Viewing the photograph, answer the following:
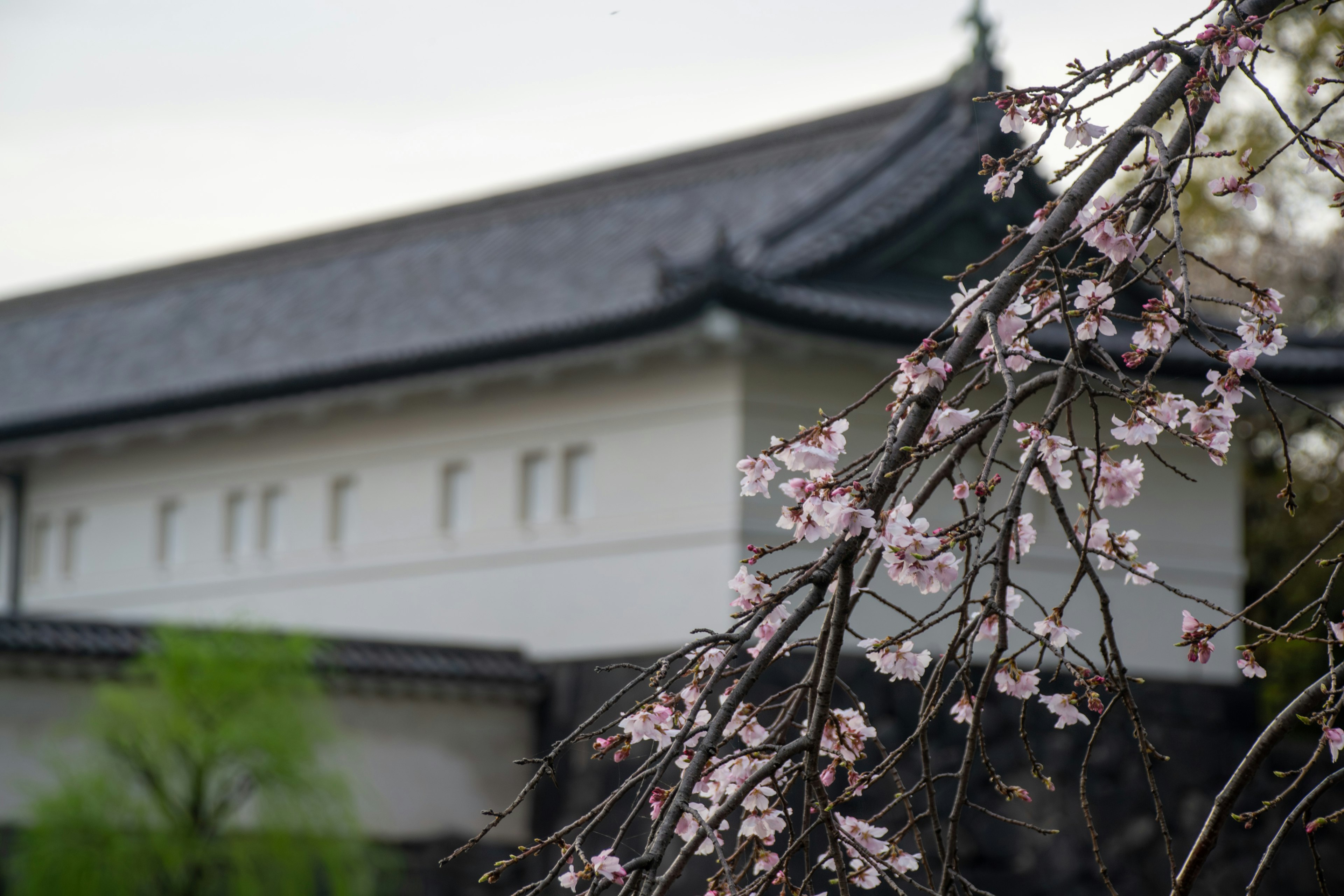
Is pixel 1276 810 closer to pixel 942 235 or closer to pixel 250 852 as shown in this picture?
pixel 942 235

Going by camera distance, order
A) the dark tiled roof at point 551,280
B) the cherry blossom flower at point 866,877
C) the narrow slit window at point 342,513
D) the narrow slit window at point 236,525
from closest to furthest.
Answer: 1. the cherry blossom flower at point 866,877
2. the dark tiled roof at point 551,280
3. the narrow slit window at point 342,513
4. the narrow slit window at point 236,525

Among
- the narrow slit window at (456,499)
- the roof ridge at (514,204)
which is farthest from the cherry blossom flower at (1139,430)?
the roof ridge at (514,204)

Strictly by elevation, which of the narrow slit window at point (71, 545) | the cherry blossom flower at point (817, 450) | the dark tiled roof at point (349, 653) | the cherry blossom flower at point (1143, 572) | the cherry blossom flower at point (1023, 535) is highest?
the cherry blossom flower at point (817, 450)

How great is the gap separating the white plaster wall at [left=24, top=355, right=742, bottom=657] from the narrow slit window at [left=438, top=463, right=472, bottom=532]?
0.05 metres

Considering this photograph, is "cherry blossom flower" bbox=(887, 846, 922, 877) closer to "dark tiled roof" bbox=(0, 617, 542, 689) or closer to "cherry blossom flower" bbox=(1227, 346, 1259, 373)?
"cherry blossom flower" bbox=(1227, 346, 1259, 373)

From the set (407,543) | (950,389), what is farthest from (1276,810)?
(407,543)

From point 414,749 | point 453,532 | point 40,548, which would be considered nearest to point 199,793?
point 414,749

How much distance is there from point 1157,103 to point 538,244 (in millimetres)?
11000

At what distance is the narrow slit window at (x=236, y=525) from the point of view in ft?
41.1

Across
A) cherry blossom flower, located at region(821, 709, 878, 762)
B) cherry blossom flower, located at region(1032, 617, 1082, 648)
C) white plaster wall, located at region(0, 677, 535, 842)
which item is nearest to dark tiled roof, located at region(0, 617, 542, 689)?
white plaster wall, located at region(0, 677, 535, 842)

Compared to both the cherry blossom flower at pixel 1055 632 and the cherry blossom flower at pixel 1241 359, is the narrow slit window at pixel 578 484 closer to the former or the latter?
the cherry blossom flower at pixel 1055 632

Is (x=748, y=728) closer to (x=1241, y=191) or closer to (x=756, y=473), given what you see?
(x=756, y=473)

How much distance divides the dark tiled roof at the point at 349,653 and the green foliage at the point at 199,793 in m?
0.33

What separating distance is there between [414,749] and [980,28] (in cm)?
607
